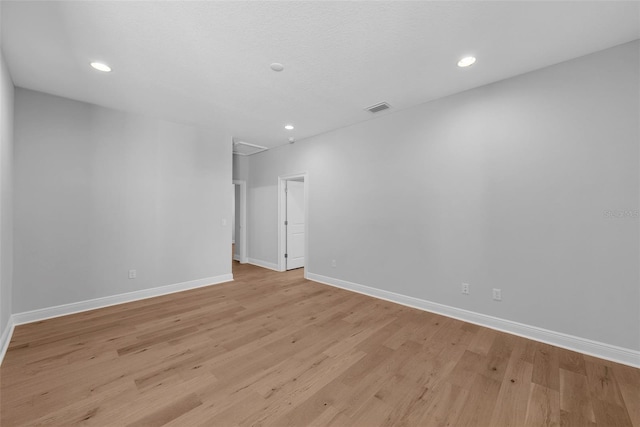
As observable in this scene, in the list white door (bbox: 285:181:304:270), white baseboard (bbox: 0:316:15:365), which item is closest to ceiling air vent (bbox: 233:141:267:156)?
white door (bbox: 285:181:304:270)

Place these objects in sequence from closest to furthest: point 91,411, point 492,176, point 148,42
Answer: point 91,411
point 148,42
point 492,176

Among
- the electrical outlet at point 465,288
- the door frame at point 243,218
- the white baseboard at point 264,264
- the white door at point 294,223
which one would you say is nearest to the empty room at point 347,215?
the electrical outlet at point 465,288

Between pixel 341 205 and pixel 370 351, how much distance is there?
255 cm

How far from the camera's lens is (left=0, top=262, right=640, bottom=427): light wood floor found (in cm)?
162

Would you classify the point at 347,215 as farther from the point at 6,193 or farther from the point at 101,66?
the point at 6,193

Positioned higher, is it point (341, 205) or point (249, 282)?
point (341, 205)

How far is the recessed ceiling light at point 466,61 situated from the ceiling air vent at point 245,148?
4.16 metres

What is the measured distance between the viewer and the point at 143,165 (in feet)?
12.6

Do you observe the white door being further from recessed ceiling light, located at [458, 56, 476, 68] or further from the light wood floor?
recessed ceiling light, located at [458, 56, 476, 68]

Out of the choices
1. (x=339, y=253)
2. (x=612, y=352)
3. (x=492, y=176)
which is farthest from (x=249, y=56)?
(x=612, y=352)

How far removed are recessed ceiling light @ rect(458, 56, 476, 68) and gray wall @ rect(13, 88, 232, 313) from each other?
13.1 feet

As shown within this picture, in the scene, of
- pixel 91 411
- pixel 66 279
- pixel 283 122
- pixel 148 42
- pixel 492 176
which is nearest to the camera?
pixel 91 411

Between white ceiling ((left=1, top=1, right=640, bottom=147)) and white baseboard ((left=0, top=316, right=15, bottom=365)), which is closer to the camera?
white ceiling ((left=1, top=1, right=640, bottom=147))

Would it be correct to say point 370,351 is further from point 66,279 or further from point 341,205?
point 66,279
